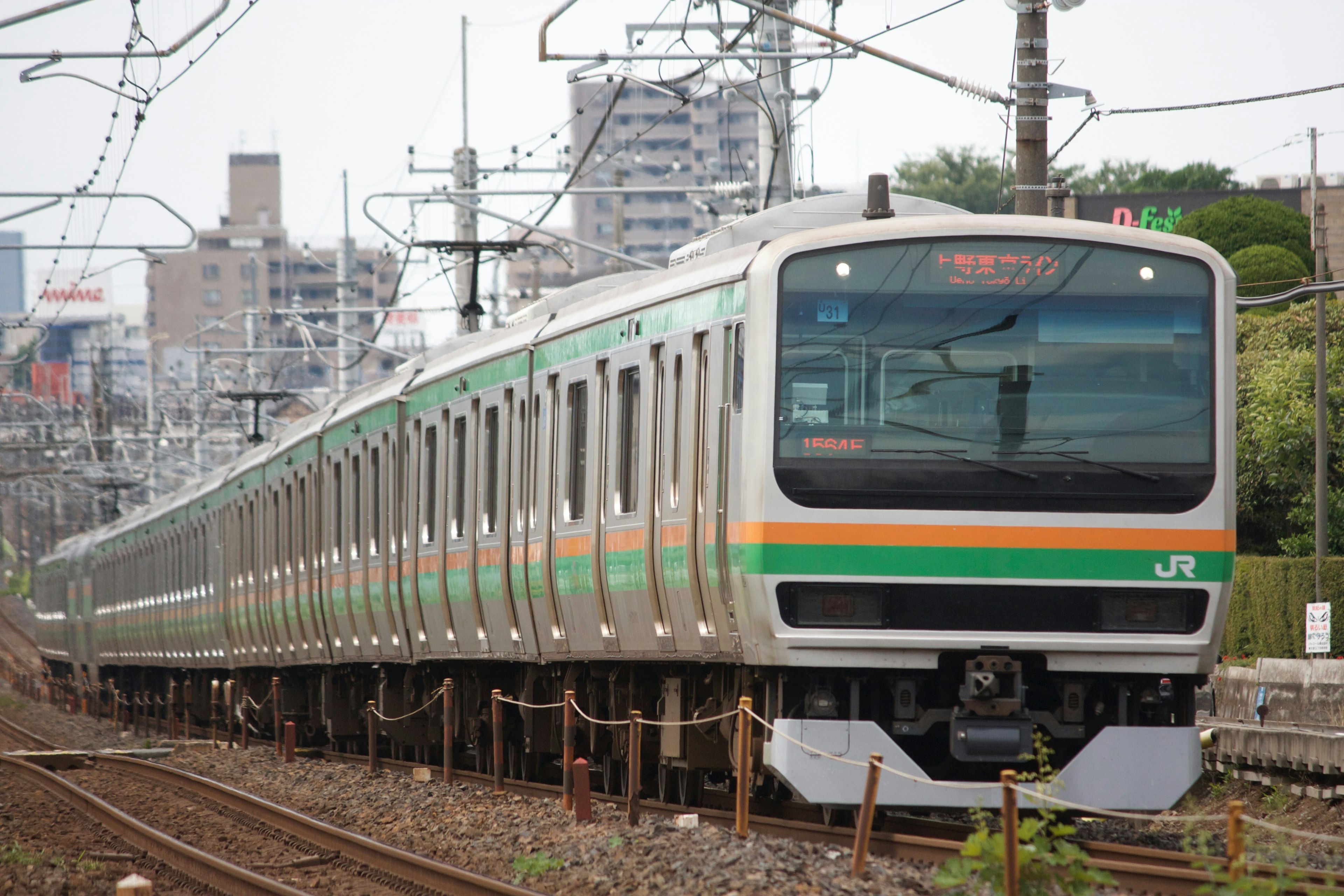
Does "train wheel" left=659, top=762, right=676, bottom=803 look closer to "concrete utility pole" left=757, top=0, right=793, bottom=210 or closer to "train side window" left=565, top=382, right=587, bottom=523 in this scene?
"train side window" left=565, top=382, right=587, bottom=523

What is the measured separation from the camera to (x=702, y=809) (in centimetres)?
1177

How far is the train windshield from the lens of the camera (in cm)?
939

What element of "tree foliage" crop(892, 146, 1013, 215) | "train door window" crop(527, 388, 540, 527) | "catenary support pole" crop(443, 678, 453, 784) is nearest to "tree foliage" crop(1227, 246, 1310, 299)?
"catenary support pole" crop(443, 678, 453, 784)

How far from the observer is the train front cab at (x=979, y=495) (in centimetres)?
935

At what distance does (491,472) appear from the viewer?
14555 mm

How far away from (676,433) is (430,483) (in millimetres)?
6050

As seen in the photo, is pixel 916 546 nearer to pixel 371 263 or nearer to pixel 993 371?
pixel 993 371

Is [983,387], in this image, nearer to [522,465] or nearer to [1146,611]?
[1146,611]

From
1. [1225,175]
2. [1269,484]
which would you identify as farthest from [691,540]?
[1225,175]

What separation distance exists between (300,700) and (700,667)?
13.9 metres

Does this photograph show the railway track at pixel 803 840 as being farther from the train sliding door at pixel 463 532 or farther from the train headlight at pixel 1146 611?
the train sliding door at pixel 463 532

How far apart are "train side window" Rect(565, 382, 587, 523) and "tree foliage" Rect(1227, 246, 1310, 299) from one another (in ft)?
80.1

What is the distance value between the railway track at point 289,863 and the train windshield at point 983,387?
106 inches

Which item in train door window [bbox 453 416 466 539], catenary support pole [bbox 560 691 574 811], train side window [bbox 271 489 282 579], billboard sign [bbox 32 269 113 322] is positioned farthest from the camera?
A: billboard sign [bbox 32 269 113 322]
